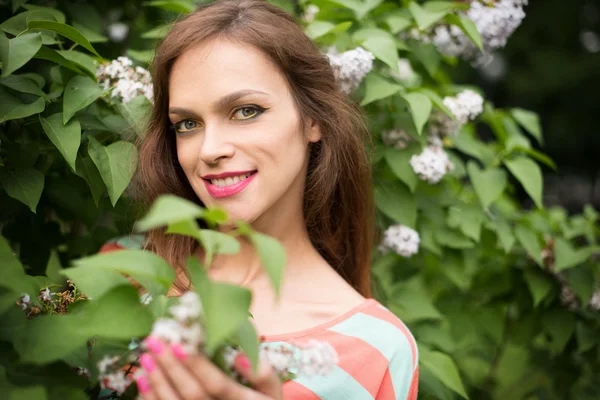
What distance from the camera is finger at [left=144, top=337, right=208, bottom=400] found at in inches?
38.4

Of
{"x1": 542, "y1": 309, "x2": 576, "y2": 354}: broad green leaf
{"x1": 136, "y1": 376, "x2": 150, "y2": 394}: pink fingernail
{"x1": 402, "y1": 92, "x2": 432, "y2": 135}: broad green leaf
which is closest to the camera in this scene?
{"x1": 136, "y1": 376, "x2": 150, "y2": 394}: pink fingernail

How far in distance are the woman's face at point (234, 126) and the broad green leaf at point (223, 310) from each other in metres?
0.81

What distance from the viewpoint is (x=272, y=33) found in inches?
72.1

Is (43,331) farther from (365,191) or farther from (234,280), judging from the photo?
(365,191)

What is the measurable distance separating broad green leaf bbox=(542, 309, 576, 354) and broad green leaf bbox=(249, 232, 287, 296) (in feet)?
7.08

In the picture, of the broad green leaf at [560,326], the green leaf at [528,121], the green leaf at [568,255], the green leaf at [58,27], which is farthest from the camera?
the green leaf at [528,121]

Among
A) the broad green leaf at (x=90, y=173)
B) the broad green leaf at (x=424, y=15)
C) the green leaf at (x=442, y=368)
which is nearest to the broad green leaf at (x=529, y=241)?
the green leaf at (x=442, y=368)

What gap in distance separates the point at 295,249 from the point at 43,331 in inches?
39.8

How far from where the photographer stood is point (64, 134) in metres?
1.71

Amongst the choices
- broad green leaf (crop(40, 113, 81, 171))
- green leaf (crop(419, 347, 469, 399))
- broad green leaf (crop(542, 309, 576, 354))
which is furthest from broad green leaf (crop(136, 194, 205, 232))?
broad green leaf (crop(542, 309, 576, 354))

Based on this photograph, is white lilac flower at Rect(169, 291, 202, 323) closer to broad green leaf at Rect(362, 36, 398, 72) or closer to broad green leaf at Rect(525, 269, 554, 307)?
broad green leaf at Rect(362, 36, 398, 72)

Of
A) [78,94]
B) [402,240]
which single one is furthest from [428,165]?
[78,94]

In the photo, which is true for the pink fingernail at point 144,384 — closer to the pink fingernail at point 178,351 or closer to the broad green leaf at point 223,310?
the pink fingernail at point 178,351

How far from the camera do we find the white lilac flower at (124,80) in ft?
6.56
